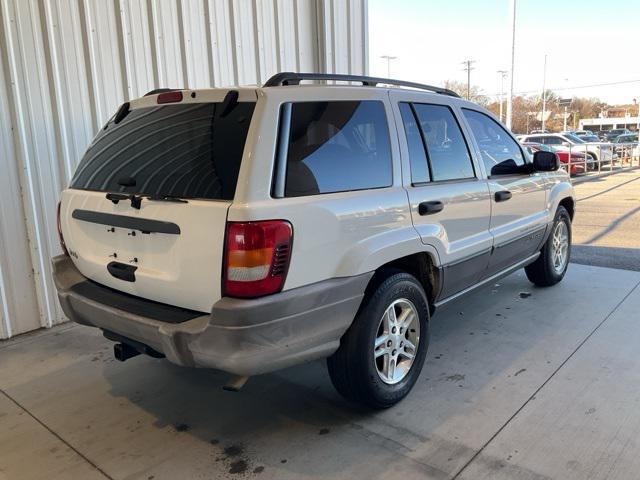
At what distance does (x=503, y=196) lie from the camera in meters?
4.22

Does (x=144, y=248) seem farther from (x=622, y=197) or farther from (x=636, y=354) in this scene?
(x=622, y=197)

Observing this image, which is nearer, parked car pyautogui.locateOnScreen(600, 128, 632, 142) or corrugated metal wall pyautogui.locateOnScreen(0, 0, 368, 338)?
corrugated metal wall pyautogui.locateOnScreen(0, 0, 368, 338)

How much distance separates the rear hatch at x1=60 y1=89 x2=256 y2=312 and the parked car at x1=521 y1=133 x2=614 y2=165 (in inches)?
852

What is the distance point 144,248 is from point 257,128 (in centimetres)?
87

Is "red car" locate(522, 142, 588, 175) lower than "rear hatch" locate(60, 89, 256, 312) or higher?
lower

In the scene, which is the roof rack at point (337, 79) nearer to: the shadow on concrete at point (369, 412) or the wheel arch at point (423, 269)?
the wheel arch at point (423, 269)

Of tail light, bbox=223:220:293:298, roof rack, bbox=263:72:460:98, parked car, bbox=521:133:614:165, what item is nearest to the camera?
tail light, bbox=223:220:293:298

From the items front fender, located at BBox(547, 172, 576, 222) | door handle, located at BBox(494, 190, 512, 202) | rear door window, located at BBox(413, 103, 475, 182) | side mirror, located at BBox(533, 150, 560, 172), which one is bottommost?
front fender, located at BBox(547, 172, 576, 222)

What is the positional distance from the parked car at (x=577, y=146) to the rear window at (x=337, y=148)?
20958 millimetres

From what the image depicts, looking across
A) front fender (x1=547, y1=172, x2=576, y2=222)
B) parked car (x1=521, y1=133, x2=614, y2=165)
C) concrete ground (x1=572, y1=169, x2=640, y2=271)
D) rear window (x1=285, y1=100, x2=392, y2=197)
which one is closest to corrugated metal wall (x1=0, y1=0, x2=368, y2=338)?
rear window (x1=285, y1=100, x2=392, y2=197)

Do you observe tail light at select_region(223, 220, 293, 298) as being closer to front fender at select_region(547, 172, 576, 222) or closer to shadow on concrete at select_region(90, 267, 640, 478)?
shadow on concrete at select_region(90, 267, 640, 478)

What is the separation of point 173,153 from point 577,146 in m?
23.3

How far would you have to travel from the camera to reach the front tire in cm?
545

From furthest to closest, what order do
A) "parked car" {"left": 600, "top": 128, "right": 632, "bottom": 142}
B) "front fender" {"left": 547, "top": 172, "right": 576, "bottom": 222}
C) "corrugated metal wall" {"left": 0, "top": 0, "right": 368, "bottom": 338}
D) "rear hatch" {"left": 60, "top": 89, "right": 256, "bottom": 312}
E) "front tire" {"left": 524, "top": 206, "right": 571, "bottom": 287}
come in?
"parked car" {"left": 600, "top": 128, "right": 632, "bottom": 142} < "front tire" {"left": 524, "top": 206, "right": 571, "bottom": 287} < "front fender" {"left": 547, "top": 172, "right": 576, "bottom": 222} < "corrugated metal wall" {"left": 0, "top": 0, "right": 368, "bottom": 338} < "rear hatch" {"left": 60, "top": 89, "right": 256, "bottom": 312}
